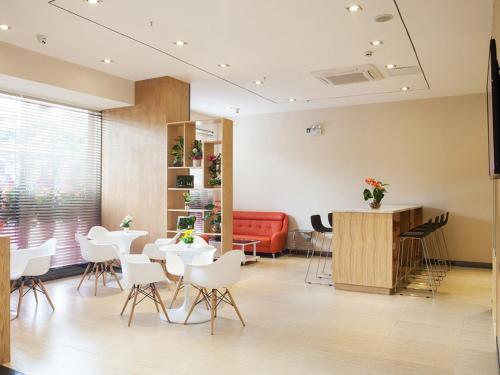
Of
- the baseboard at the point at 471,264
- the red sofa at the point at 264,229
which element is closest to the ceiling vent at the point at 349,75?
the red sofa at the point at 264,229

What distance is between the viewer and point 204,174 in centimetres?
636

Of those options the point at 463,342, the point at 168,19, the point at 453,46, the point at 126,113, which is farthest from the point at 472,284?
the point at 126,113

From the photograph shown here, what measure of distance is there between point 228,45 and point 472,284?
511 cm

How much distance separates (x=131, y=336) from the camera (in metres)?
3.99

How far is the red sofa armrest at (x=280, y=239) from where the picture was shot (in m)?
8.68

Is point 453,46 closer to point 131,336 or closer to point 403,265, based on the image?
point 403,265

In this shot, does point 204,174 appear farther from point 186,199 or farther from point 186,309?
point 186,309

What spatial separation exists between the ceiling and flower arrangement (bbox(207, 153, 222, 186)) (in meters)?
1.32

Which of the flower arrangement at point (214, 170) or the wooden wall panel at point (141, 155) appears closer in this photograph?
the flower arrangement at point (214, 170)

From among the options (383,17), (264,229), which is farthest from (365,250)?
(264,229)

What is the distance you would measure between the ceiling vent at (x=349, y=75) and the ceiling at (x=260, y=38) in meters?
0.14

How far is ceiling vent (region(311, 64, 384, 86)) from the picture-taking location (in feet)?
19.8

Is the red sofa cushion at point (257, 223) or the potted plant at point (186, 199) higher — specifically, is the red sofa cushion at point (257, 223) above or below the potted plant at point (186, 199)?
below

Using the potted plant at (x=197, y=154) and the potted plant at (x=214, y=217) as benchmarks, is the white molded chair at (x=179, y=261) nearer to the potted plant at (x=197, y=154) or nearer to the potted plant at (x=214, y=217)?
the potted plant at (x=214, y=217)
